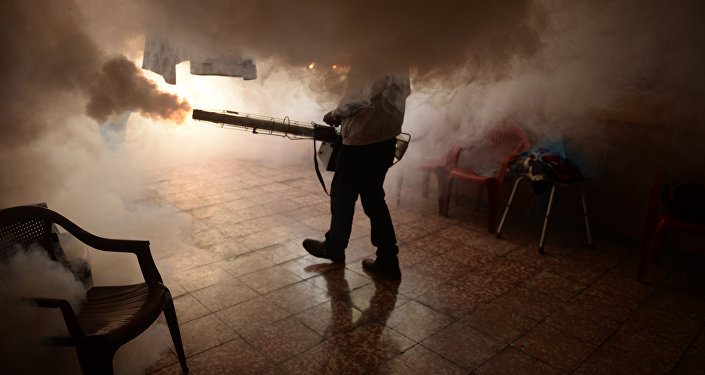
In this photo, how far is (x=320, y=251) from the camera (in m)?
3.89

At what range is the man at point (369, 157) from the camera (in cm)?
308

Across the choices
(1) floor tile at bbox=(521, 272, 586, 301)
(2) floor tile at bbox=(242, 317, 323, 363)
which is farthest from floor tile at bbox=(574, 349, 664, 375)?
(2) floor tile at bbox=(242, 317, 323, 363)

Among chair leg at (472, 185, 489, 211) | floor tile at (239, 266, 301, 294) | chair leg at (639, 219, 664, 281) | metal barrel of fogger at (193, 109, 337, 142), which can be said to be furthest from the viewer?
chair leg at (472, 185, 489, 211)

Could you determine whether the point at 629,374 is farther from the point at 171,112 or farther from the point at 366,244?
the point at 171,112

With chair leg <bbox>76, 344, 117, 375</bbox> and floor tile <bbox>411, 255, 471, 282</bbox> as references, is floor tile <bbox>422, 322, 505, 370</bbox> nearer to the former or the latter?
floor tile <bbox>411, 255, 471, 282</bbox>

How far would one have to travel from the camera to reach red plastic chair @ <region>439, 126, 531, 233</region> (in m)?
4.72

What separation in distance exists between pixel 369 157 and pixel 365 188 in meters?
0.25

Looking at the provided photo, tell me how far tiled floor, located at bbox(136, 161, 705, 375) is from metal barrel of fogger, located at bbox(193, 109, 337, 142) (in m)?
1.13

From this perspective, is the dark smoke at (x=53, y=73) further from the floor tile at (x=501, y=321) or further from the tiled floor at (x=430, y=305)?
the floor tile at (x=501, y=321)

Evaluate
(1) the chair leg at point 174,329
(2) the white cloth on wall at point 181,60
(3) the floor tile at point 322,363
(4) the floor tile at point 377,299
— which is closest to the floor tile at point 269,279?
(4) the floor tile at point 377,299

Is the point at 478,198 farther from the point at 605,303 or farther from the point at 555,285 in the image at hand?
the point at 605,303

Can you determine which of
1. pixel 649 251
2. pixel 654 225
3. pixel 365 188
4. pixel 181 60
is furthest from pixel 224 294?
pixel 654 225

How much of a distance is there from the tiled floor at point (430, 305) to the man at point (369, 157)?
272 millimetres

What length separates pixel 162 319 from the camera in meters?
3.00
